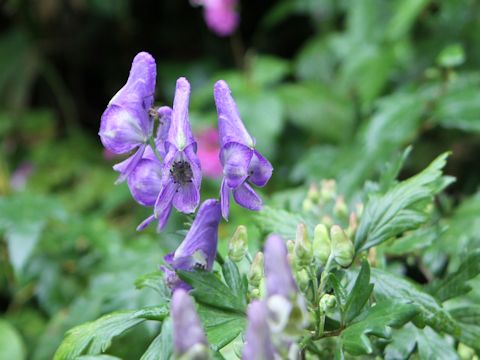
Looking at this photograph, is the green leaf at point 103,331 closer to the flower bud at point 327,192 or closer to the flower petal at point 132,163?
the flower petal at point 132,163

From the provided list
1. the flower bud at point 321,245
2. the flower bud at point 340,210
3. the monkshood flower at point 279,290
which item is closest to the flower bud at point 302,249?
the flower bud at point 321,245

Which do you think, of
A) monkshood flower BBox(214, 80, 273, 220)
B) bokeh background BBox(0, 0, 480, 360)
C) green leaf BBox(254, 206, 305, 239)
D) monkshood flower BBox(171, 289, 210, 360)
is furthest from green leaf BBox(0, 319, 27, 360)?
monkshood flower BBox(171, 289, 210, 360)

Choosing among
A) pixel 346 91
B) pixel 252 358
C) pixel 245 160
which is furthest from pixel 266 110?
pixel 252 358

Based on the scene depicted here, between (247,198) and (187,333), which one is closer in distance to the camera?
(187,333)

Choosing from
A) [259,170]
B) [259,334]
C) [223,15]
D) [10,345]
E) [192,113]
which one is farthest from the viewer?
[223,15]

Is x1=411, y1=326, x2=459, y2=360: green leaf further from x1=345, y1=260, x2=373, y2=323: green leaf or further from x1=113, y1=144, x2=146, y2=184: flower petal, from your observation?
x1=113, y1=144, x2=146, y2=184: flower petal

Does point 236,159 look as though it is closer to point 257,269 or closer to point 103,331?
point 257,269

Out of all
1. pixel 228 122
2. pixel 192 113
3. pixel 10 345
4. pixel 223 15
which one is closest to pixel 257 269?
pixel 228 122
